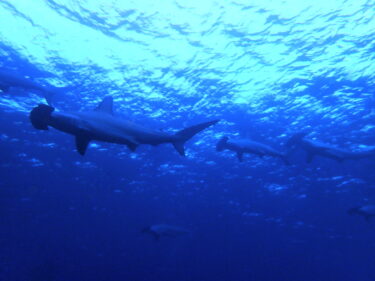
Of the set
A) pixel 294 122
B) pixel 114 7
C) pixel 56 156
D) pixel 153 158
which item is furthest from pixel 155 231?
pixel 114 7

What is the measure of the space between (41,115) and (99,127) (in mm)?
1290

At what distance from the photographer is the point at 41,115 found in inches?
229

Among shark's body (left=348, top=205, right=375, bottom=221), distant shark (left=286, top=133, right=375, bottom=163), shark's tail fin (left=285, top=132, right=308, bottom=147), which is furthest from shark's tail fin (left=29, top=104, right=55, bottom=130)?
shark's body (left=348, top=205, right=375, bottom=221)

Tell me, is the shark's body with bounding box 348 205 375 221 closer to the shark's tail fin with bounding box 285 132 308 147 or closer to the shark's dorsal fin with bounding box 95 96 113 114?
the shark's tail fin with bounding box 285 132 308 147

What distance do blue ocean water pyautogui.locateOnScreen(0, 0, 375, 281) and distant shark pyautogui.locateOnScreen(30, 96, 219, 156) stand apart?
20.5 ft

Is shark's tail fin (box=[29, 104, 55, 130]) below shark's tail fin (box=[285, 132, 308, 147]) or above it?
below

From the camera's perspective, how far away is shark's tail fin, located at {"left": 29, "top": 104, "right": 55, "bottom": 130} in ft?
19.0

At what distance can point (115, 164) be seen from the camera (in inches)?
923

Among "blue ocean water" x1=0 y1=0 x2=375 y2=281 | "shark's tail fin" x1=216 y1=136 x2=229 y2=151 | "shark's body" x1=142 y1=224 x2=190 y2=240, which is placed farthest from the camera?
"shark's body" x1=142 y1=224 x2=190 y2=240

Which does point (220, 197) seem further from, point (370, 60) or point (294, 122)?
point (370, 60)

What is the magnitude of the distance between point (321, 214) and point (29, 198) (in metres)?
23.8

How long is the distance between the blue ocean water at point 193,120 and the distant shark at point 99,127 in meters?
6.23

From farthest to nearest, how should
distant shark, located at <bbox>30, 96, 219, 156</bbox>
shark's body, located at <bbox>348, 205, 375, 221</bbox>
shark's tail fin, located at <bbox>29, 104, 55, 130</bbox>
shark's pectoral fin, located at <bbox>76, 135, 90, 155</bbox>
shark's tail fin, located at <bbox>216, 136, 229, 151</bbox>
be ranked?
1. shark's body, located at <bbox>348, 205, 375, 221</bbox>
2. shark's tail fin, located at <bbox>216, 136, 229, 151</bbox>
3. shark's pectoral fin, located at <bbox>76, 135, 90, 155</bbox>
4. distant shark, located at <bbox>30, 96, 219, 156</bbox>
5. shark's tail fin, located at <bbox>29, 104, 55, 130</bbox>

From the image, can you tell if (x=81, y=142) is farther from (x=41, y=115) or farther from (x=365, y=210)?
(x=365, y=210)
